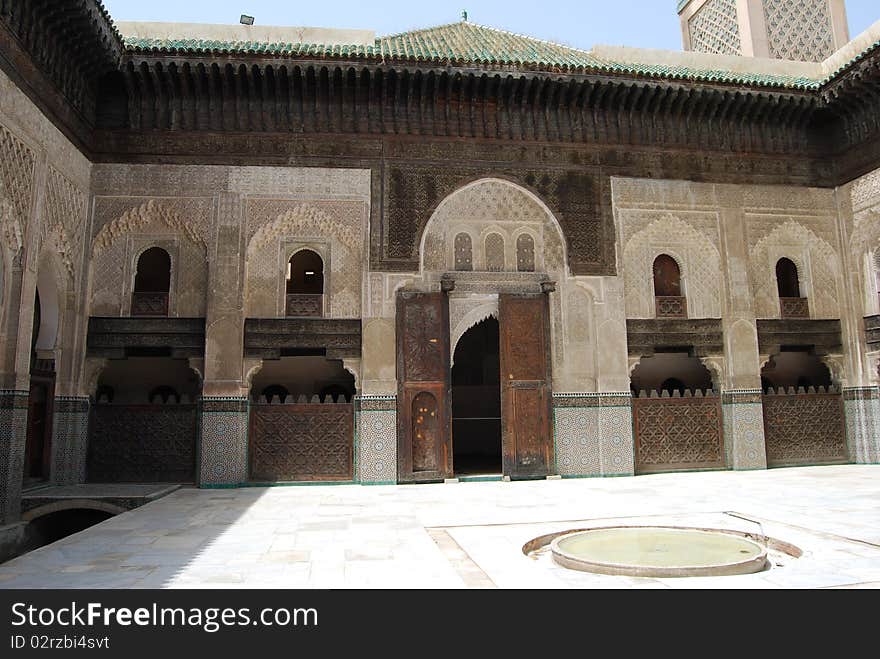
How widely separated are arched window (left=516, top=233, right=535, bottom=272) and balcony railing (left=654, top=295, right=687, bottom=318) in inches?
70.3

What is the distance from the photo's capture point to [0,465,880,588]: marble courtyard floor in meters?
3.40

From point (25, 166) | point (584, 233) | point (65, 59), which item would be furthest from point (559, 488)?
point (65, 59)

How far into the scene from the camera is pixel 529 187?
353 inches

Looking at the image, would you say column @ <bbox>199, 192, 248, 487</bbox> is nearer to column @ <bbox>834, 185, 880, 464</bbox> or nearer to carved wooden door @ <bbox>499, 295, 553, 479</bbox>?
carved wooden door @ <bbox>499, 295, 553, 479</bbox>

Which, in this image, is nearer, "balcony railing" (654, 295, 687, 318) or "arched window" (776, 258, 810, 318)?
"balcony railing" (654, 295, 687, 318)

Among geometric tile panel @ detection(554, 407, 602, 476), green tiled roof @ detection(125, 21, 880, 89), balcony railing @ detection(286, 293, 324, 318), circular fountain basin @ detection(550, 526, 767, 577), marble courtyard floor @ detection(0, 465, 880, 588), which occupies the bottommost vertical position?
marble courtyard floor @ detection(0, 465, 880, 588)

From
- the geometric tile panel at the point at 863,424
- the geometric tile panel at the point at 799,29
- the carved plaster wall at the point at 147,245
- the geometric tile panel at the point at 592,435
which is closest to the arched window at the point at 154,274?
the carved plaster wall at the point at 147,245

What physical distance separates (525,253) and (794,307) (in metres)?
3.94

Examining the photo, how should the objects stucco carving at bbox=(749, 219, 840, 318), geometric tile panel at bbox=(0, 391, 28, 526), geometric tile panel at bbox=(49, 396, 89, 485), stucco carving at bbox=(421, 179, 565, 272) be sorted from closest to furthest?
geometric tile panel at bbox=(0, 391, 28, 526) < geometric tile panel at bbox=(49, 396, 89, 485) < stucco carving at bbox=(421, 179, 565, 272) < stucco carving at bbox=(749, 219, 840, 318)

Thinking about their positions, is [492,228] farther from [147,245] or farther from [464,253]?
[147,245]

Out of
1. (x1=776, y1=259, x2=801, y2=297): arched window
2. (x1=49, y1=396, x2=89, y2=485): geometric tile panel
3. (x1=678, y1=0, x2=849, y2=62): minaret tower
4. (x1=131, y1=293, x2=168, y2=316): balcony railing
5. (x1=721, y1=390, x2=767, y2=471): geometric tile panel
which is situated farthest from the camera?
(x1=678, y1=0, x2=849, y2=62): minaret tower

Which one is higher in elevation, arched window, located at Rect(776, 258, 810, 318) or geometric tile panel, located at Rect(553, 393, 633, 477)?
arched window, located at Rect(776, 258, 810, 318)

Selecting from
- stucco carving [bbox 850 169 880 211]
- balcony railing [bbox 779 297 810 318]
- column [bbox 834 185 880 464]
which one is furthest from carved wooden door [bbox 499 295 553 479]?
stucco carving [bbox 850 169 880 211]

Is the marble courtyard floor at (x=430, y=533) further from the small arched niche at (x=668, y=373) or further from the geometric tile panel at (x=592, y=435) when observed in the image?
the small arched niche at (x=668, y=373)
